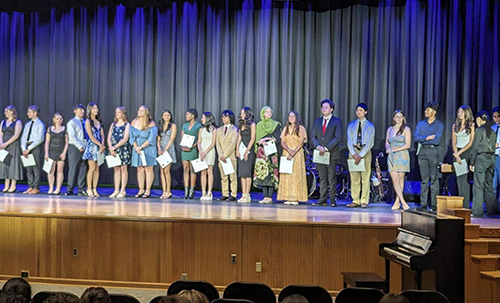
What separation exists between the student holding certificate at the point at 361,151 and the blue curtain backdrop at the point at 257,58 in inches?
77.4

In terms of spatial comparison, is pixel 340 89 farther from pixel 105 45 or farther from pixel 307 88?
pixel 105 45

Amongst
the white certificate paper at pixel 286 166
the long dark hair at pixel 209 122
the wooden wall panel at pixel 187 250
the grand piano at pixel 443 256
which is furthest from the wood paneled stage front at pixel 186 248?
the long dark hair at pixel 209 122

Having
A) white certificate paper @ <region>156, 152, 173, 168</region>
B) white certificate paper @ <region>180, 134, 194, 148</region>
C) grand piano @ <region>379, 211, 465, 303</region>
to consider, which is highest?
white certificate paper @ <region>180, 134, 194, 148</region>

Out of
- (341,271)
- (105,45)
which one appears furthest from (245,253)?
(105,45)

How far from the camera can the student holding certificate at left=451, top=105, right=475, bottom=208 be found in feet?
26.6

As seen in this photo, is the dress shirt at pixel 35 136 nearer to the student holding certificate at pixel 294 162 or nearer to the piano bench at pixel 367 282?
the student holding certificate at pixel 294 162

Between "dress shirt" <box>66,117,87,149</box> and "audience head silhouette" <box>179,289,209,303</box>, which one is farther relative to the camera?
"dress shirt" <box>66,117,87,149</box>

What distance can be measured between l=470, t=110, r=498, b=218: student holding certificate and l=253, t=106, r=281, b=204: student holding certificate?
283cm

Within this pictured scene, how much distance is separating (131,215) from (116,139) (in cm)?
381

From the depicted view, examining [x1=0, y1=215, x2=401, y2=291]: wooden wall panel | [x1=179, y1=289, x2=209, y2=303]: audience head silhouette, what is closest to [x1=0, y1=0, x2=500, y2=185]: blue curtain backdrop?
[x1=0, y1=215, x2=401, y2=291]: wooden wall panel

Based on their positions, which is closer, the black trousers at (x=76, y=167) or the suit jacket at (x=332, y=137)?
the suit jacket at (x=332, y=137)

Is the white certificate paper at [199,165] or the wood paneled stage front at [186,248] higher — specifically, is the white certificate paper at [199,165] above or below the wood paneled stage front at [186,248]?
above

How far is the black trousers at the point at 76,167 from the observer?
9.71 meters

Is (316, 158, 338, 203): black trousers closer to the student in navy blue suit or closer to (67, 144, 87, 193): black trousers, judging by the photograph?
the student in navy blue suit
